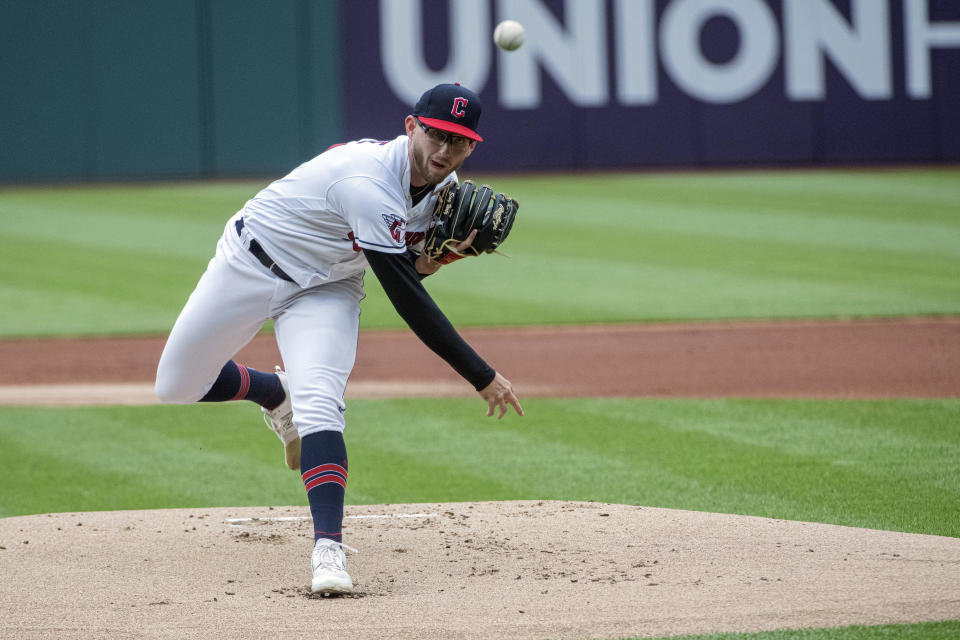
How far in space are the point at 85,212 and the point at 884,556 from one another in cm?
1482

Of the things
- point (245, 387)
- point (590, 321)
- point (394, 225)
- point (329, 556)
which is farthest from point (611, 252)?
point (329, 556)

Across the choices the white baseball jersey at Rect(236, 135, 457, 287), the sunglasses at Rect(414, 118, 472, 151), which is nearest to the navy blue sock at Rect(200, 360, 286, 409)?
the white baseball jersey at Rect(236, 135, 457, 287)

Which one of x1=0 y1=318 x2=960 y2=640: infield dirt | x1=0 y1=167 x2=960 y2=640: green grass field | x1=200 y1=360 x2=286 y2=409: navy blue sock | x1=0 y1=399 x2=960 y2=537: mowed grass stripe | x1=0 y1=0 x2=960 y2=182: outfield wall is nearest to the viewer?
x1=0 y1=318 x2=960 y2=640: infield dirt

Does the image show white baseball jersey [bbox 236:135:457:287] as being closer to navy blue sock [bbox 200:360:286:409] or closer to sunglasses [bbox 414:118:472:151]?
sunglasses [bbox 414:118:472:151]

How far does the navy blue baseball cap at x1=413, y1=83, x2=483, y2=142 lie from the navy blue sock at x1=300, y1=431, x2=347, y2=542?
1113mm

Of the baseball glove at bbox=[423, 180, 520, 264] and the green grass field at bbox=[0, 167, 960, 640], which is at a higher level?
the baseball glove at bbox=[423, 180, 520, 264]

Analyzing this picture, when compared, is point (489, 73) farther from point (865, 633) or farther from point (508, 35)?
point (865, 633)

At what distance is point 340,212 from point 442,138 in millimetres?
452

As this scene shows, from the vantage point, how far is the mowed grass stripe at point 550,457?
532cm

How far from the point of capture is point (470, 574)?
4.15 m

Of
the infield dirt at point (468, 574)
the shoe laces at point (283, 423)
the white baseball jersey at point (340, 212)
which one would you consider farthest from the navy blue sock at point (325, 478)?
the shoe laces at point (283, 423)

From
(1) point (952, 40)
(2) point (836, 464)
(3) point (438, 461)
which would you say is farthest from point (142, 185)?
(2) point (836, 464)

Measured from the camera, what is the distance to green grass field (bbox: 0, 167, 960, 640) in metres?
5.57

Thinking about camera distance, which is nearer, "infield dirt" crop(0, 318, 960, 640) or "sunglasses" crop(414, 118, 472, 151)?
"infield dirt" crop(0, 318, 960, 640)
